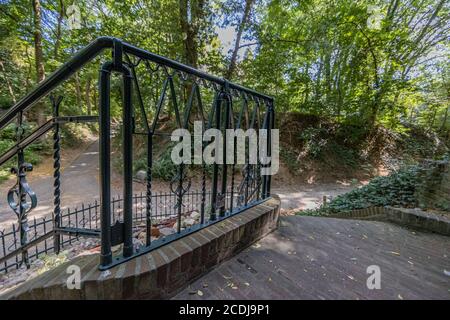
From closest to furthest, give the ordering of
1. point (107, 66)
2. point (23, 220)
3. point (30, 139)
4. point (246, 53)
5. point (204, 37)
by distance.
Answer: point (107, 66), point (30, 139), point (23, 220), point (204, 37), point (246, 53)

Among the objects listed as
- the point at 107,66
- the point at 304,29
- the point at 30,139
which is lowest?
the point at 30,139

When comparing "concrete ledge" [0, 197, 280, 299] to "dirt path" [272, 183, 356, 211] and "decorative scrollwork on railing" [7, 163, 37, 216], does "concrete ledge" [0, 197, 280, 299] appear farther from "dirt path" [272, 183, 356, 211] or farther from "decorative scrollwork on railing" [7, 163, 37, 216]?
"dirt path" [272, 183, 356, 211]

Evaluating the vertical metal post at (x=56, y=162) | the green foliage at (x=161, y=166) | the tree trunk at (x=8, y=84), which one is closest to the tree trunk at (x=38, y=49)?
the tree trunk at (x=8, y=84)

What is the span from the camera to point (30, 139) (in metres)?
1.46

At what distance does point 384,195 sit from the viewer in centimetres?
400

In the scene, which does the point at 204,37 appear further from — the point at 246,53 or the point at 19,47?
the point at 19,47

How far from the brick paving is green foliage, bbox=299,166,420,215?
148 cm

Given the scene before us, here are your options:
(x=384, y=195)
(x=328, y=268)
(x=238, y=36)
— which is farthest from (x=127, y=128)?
(x=238, y=36)

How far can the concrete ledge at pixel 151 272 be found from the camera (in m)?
1.00

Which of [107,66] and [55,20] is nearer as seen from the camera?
[107,66]

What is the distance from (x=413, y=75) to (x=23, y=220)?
38.5 ft
